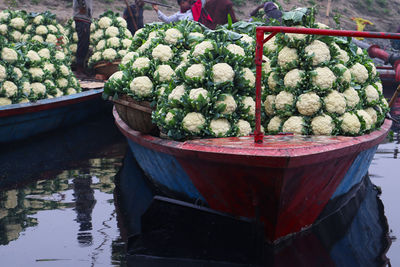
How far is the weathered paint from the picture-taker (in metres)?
6.13

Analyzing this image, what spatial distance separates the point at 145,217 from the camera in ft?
A: 12.8

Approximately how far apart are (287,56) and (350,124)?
76 cm

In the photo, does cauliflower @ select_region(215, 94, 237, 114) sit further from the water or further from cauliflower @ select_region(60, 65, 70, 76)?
cauliflower @ select_region(60, 65, 70, 76)

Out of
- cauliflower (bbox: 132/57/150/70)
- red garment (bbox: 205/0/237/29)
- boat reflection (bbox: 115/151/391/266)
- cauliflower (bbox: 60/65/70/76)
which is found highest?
red garment (bbox: 205/0/237/29)

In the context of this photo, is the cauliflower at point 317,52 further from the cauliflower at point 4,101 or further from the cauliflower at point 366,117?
the cauliflower at point 4,101

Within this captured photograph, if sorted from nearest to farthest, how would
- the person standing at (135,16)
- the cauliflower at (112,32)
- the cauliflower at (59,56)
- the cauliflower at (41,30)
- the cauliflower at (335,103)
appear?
the cauliflower at (335,103) → the cauliflower at (59,56) → the cauliflower at (41,30) → the cauliflower at (112,32) → the person standing at (135,16)

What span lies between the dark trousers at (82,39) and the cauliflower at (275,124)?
5.75 meters

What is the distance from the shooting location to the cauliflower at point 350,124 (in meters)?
4.03

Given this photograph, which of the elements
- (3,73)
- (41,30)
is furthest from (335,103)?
(41,30)

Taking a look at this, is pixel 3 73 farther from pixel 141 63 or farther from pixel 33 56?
pixel 141 63

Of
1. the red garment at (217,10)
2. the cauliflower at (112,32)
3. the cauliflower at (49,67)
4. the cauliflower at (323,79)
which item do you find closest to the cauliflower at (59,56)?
the cauliflower at (49,67)

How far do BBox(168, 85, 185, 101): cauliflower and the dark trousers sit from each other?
5.45m

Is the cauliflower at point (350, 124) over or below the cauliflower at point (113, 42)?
below

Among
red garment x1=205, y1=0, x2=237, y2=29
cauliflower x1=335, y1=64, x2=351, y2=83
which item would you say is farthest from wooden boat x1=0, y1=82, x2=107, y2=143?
cauliflower x1=335, y1=64, x2=351, y2=83
